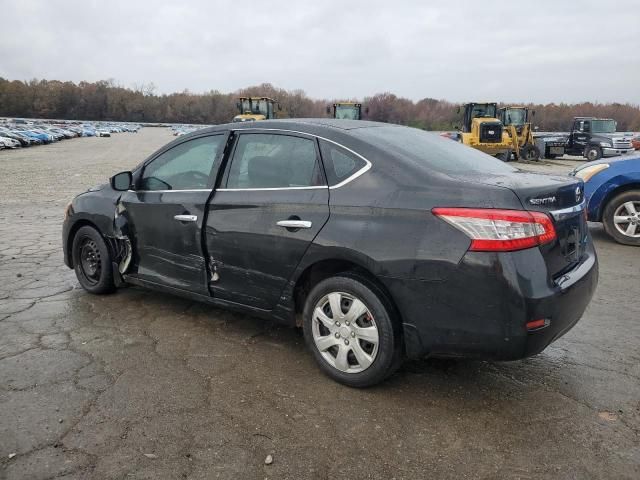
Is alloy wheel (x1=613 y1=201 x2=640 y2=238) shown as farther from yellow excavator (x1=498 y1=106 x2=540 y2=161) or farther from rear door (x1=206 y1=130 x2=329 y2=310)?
yellow excavator (x1=498 y1=106 x2=540 y2=161)

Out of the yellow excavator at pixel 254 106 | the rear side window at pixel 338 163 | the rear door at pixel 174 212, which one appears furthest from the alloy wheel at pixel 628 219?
Answer: the yellow excavator at pixel 254 106

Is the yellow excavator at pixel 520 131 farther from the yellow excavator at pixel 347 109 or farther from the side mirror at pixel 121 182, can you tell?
the side mirror at pixel 121 182

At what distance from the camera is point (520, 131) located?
26625 millimetres

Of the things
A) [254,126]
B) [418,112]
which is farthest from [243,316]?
[418,112]

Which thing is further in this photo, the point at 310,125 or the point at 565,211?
the point at 310,125

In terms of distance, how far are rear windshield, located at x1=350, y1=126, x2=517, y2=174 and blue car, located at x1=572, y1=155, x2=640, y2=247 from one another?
13.7 ft

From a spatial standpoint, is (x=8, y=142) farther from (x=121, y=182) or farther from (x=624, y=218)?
(x=624, y=218)

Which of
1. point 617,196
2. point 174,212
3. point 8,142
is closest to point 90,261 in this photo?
point 174,212

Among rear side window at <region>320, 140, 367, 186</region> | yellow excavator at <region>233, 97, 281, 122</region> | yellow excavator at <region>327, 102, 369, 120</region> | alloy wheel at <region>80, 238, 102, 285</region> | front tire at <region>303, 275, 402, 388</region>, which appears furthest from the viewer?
yellow excavator at <region>233, 97, 281, 122</region>

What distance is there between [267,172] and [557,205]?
1.83 metres

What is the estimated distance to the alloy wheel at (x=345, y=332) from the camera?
307 cm

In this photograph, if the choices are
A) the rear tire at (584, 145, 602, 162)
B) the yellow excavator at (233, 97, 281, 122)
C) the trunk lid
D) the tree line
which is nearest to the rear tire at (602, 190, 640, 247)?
the trunk lid

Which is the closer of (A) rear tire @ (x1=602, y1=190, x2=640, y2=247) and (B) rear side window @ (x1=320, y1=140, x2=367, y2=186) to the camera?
(B) rear side window @ (x1=320, y1=140, x2=367, y2=186)

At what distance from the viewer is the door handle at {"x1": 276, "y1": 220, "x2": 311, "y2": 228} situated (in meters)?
3.25
